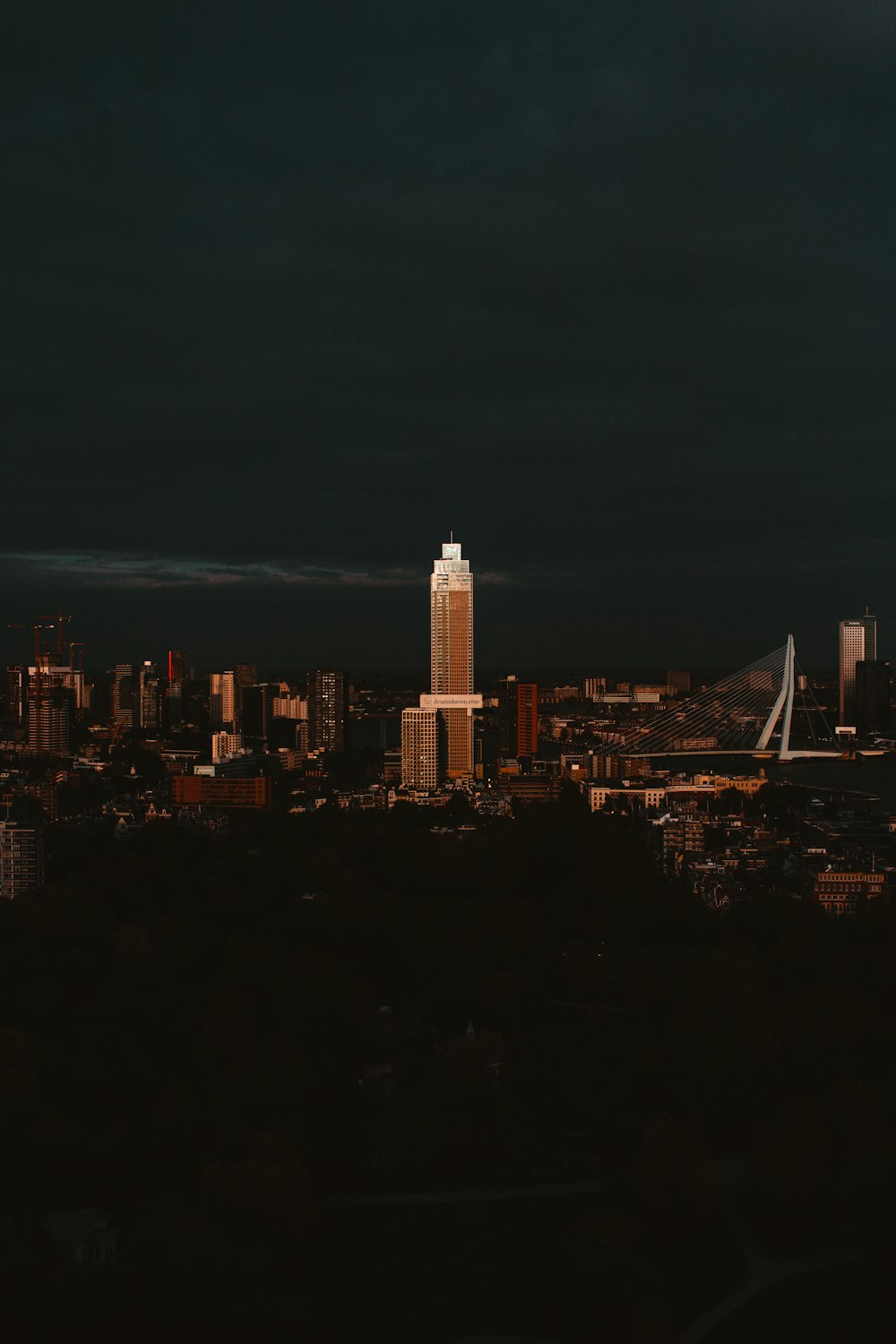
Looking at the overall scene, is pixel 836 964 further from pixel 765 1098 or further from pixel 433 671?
pixel 433 671

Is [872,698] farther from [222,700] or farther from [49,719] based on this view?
[49,719]

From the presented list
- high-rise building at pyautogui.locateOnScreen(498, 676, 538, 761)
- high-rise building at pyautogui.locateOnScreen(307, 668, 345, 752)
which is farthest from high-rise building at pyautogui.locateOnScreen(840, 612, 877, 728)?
high-rise building at pyautogui.locateOnScreen(307, 668, 345, 752)

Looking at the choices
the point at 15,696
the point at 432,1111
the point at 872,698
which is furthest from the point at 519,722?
the point at 432,1111

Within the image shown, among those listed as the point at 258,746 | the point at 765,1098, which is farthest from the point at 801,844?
the point at 258,746

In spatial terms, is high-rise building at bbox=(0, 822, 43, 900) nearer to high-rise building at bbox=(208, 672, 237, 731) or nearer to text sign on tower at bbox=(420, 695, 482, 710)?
text sign on tower at bbox=(420, 695, 482, 710)

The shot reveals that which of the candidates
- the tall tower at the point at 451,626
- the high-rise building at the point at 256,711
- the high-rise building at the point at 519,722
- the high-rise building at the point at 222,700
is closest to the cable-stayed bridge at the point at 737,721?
the high-rise building at the point at 519,722

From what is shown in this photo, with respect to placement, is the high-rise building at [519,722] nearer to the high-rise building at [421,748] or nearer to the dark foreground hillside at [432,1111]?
the high-rise building at [421,748]
